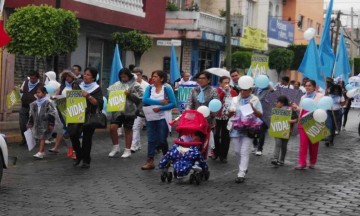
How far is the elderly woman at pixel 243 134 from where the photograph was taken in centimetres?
1001

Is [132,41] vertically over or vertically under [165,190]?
over

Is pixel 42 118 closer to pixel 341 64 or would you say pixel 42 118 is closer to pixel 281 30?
pixel 341 64

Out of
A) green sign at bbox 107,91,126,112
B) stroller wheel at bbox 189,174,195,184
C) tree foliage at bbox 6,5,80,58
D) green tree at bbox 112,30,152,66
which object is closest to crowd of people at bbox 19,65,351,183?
green sign at bbox 107,91,126,112

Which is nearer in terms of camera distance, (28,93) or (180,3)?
(28,93)

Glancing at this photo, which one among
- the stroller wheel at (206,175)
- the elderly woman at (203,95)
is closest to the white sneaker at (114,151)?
the elderly woman at (203,95)

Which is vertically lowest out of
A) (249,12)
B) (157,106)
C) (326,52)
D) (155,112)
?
(155,112)

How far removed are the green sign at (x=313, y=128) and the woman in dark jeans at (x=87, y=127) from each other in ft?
11.9

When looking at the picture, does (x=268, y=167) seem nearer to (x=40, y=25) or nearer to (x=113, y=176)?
(x=113, y=176)

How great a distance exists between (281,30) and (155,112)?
3205 cm

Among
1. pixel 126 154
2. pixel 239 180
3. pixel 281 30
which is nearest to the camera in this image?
pixel 239 180

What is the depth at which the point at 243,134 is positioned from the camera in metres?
10.2

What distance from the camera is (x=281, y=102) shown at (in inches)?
476

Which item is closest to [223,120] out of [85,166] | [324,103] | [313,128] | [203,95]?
[203,95]

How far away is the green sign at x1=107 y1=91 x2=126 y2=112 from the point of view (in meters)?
11.9
